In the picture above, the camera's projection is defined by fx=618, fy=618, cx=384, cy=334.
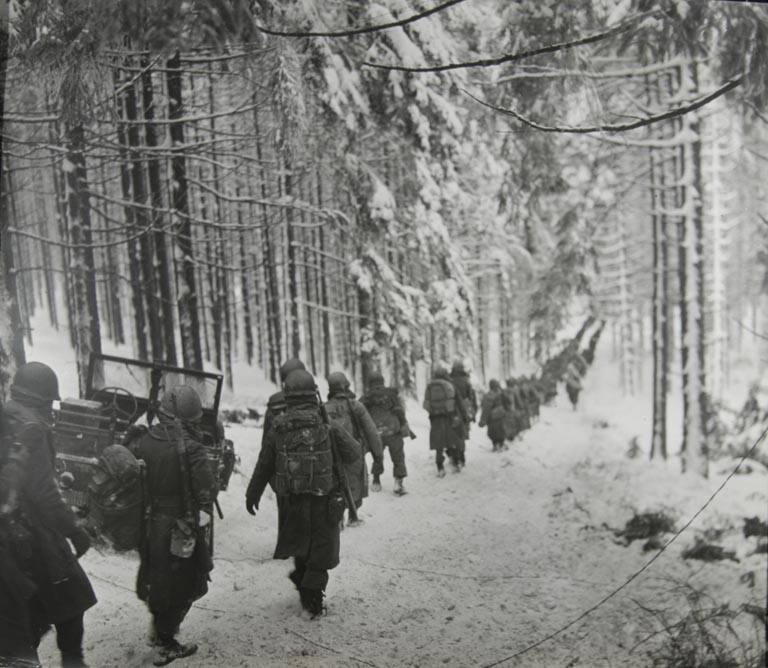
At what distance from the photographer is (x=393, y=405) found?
9.48m

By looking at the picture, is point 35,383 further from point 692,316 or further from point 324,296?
point 692,316

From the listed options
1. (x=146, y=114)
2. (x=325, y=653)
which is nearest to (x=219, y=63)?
(x=146, y=114)

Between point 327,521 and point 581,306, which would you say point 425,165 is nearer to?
point 327,521

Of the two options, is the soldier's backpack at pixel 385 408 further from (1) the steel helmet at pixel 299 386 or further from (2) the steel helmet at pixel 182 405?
(2) the steel helmet at pixel 182 405

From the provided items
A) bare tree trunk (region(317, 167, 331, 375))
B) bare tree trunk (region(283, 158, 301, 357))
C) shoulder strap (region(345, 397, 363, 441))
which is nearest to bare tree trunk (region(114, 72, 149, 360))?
bare tree trunk (region(283, 158, 301, 357))

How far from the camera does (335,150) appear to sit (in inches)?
314

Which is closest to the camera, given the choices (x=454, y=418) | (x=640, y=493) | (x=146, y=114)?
(x=146, y=114)

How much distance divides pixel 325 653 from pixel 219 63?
532cm

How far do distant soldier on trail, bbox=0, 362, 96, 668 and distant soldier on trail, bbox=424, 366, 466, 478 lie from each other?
300 inches

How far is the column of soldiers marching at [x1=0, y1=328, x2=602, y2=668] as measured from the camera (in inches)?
133

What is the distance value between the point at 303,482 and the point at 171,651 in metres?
1.49

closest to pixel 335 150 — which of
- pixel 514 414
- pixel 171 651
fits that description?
pixel 171 651

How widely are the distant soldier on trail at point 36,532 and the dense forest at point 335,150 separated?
2.39ft

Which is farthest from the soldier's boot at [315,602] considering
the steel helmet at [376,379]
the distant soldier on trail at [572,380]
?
the distant soldier on trail at [572,380]
